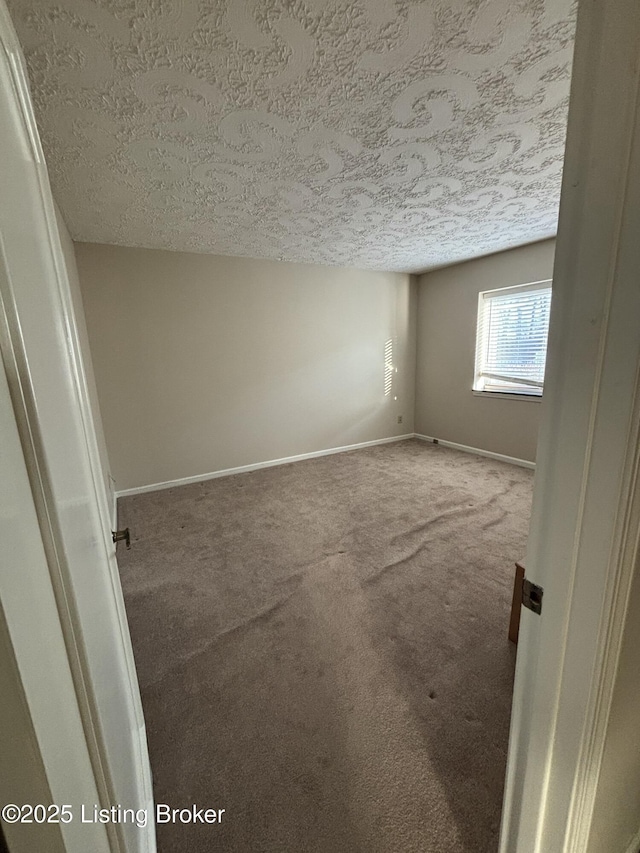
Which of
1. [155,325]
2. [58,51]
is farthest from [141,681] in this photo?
[155,325]

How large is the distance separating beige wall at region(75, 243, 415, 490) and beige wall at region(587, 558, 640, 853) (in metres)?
3.56

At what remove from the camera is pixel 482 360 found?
4184mm

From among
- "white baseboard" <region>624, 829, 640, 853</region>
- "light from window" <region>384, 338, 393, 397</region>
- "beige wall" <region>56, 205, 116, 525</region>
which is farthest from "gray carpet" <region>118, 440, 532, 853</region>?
"light from window" <region>384, 338, 393, 397</region>

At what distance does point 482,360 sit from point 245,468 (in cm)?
318

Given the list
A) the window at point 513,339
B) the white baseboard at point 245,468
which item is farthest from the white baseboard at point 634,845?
Answer: the white baseboard at point 245,468

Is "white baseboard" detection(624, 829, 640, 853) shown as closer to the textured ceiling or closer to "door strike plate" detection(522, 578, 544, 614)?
"door strike plate" detection(522, 578, 544, 614)

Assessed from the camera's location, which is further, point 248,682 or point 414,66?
point 248,682

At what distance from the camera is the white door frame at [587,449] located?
0.42 metres

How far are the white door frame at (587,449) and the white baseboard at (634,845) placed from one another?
40 cm

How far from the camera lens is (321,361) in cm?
420

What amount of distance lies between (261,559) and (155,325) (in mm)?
2448

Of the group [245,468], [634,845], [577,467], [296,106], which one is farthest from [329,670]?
[245,468]

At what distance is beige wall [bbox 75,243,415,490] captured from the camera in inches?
125

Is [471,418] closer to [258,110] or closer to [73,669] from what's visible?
[258,110]
